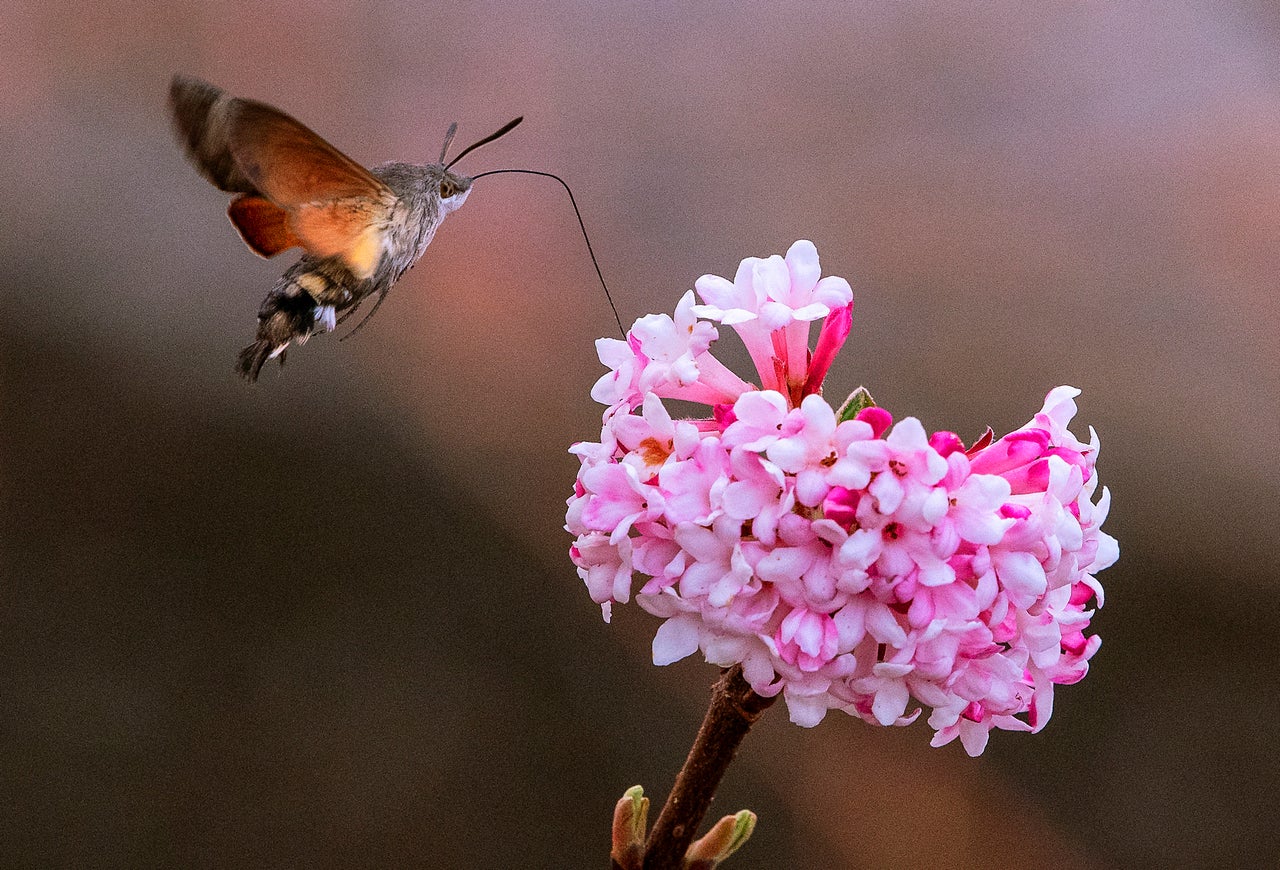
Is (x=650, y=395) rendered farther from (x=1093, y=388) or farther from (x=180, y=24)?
(x=180, y=24)

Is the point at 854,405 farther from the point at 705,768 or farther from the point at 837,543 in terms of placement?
the point at 705,768

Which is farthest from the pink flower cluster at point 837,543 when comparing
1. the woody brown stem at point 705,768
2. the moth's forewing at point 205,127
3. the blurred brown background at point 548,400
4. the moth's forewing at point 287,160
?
the blurred brown background at point 548,400

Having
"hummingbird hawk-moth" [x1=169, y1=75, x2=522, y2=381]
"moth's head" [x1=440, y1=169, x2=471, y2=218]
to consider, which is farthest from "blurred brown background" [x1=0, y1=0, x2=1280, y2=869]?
"hummingbird hawk-moth" [x1=169, y1=75, x2=522, y2=381]

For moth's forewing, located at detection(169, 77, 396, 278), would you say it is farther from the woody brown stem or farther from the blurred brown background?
Answer: the blurred brown background

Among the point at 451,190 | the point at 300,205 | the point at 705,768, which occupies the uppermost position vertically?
the point at 451,190

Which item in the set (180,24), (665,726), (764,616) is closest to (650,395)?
(764,616)

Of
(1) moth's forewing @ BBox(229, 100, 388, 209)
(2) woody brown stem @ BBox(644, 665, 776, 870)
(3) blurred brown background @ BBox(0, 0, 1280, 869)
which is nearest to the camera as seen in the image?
(2) woody brown stem @ BBox(644, 665, 776, 870)

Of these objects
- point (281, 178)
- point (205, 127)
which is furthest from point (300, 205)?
point (205, 127)
